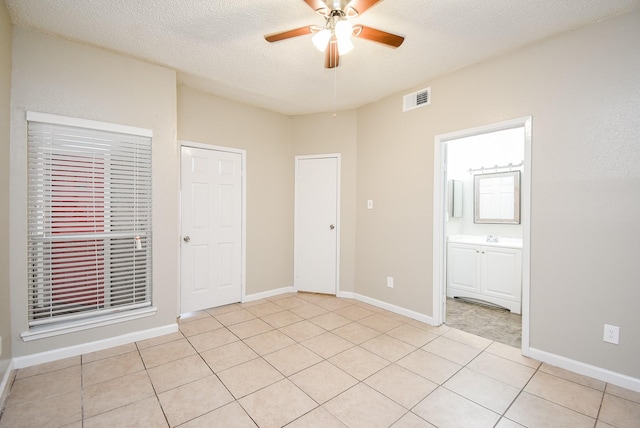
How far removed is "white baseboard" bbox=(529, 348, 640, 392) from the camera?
1.96m

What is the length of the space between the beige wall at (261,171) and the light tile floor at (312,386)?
4.15 ft

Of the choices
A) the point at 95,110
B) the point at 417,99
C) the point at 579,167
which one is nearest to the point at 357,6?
the point at 417,99

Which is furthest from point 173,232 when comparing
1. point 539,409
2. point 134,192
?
point 539,409

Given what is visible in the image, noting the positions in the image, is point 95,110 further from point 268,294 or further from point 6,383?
point 268,294

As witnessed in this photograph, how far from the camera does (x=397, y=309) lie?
341 centimetres

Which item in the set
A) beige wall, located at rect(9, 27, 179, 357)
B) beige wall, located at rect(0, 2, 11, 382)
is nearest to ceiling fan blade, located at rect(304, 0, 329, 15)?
beige wall, located at rect(9, 27, 179, 357)

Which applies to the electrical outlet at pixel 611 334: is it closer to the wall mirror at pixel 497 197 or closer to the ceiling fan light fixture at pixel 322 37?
the wall mirror at pixel 497 197

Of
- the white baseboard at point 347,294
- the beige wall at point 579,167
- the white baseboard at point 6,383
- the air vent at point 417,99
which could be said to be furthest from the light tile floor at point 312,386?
the air vent at point 417,99

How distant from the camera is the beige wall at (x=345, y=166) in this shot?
3.96m

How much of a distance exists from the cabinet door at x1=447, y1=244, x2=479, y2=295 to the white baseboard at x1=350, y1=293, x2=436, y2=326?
113cm

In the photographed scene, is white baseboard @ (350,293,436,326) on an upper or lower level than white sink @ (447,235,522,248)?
lower

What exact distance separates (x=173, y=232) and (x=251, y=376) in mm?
1604

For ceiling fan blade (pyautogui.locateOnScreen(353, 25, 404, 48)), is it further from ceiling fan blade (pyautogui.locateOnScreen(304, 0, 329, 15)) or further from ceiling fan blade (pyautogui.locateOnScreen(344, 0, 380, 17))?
ceiling fan blade (pyautogui.locateOnScreen(304, 0, 329, 15))

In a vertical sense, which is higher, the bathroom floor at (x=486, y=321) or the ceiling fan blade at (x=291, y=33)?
the ceiling fan blade at (x=291, y=33)
